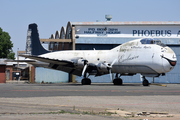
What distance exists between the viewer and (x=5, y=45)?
85.6 meters

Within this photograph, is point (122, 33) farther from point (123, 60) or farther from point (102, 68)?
point (102, 68)

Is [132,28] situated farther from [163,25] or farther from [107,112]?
[107,112]

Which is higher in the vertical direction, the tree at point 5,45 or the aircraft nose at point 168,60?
the tree at point 5,45

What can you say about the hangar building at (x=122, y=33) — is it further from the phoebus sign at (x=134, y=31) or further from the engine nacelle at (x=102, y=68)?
the engine nacelle at (x=102, y=68)

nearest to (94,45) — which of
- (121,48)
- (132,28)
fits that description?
(132,28)

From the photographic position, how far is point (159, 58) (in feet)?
95.5

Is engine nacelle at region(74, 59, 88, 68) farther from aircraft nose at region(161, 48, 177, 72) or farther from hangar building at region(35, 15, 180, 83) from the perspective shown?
hangar building at region(35, 15, 180, 83)

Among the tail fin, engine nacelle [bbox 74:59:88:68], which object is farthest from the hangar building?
engine nacelle [bbox 74:59:88:68]

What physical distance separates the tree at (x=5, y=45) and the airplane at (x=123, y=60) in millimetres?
51063

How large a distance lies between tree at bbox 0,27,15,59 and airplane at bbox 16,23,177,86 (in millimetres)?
51063

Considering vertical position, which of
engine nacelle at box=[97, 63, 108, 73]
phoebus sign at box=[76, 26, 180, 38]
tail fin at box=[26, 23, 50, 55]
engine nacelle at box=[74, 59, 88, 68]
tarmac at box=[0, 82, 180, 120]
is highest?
phoebus sign at box=[76, 26, 180, 38]

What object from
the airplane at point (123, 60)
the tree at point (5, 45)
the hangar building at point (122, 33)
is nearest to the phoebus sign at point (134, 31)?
the hangar building at point (122, 33)

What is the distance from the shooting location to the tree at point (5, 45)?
278ft

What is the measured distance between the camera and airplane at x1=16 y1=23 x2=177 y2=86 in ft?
95.7
